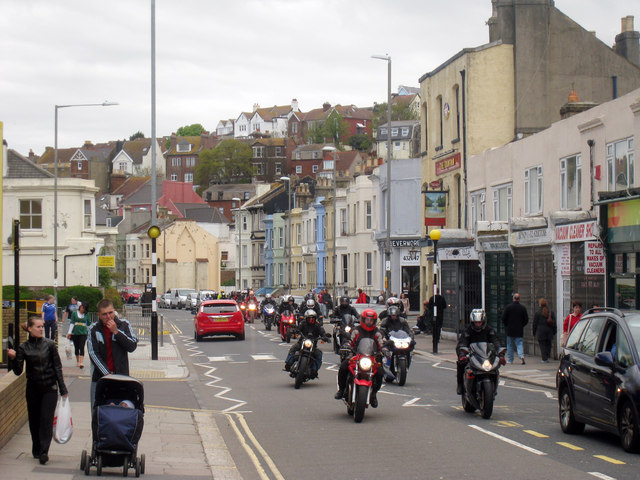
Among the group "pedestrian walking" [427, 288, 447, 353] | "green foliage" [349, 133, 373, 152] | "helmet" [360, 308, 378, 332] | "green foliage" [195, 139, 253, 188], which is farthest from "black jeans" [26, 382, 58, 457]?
"green foliage" [349, 133, 373, 152]

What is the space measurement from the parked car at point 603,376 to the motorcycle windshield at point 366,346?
2.79 metres

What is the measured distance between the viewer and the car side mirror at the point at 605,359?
37.3ft

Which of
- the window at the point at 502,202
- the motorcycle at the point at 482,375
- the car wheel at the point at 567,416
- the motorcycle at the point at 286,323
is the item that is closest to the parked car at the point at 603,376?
the car wheel at the point at 567,416

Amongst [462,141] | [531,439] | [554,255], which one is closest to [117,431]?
[531,439]

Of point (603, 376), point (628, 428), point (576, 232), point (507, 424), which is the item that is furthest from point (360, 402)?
point (576, 232)

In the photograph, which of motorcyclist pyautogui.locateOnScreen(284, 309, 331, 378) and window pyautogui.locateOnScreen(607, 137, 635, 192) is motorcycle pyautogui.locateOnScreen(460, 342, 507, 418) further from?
window pyautogui.locateOnScreen(607, 137, 635, 192)

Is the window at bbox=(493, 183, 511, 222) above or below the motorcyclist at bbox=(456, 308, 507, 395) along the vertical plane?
above

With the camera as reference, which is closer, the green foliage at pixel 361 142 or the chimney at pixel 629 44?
the chimney at pixel 629 44

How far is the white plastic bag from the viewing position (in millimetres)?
10172

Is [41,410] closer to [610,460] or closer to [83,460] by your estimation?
[83,460]

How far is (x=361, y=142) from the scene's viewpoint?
152 m

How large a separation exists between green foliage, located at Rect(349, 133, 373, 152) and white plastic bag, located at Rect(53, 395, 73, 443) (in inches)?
5609

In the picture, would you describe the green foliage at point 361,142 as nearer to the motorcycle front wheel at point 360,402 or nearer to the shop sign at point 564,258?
the shop sign at point 564,258

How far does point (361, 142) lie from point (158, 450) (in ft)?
465
